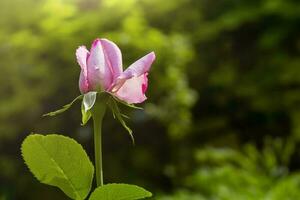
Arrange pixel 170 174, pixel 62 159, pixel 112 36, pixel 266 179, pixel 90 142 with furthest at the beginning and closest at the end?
pixel 90 142 → pixel 170 174 → pixel 112 36 → pixel 266 179 → pixel 62 159

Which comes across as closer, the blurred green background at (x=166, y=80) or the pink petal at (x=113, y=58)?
the pink petal at (x=113, y=58)

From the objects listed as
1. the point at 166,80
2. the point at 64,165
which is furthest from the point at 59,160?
the point at 166,80

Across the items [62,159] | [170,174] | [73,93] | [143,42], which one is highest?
[62,159]

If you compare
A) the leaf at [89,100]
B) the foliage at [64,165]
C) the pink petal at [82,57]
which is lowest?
the foliage at [64,165]

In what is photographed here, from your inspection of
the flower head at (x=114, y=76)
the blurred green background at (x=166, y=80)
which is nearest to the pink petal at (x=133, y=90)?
the flower head at (x=114, y=76)

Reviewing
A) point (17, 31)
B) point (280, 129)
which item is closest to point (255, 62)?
point (280, 129)

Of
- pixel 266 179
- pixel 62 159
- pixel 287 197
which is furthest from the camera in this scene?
pixel 266 179

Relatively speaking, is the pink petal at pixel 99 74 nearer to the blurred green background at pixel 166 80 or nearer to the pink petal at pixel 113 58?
the pink petal at pixel 113 58

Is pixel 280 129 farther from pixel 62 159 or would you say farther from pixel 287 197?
pixel 62 159
